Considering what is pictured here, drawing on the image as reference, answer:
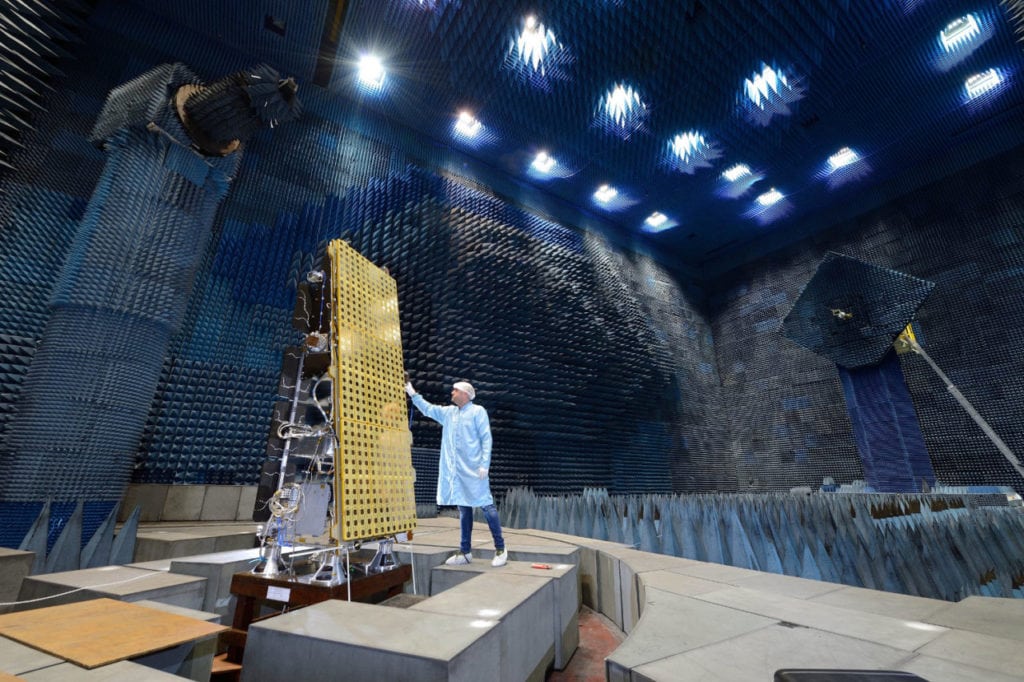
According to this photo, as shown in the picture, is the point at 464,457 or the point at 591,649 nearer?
the point at 591,649

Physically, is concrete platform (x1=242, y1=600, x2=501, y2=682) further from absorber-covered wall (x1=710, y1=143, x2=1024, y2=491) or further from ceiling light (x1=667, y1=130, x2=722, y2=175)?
absorber-covered wall (x1=710, y1=143, x2=1024, y2=491)

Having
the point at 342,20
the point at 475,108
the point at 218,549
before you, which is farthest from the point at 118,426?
the point at 475,108

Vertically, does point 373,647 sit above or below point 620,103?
below

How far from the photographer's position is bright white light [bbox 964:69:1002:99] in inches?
288

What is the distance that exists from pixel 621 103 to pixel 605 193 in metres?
2.73

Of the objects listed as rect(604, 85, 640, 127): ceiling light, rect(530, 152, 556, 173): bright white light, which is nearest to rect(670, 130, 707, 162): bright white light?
rect(604, 85, 640, 127): ceiling light

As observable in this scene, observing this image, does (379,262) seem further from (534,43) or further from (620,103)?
(620,103)

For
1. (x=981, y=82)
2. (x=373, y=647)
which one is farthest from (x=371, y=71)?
(x=981, y=82)

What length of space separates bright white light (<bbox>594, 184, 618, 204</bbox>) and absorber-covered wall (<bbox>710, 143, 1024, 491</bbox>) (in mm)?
5367

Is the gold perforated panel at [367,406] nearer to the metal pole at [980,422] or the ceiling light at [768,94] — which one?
the metal pole at [980,422]

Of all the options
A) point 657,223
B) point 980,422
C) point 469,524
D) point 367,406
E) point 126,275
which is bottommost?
point 469,524

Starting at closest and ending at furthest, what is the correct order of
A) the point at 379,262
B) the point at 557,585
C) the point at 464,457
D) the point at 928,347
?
the point at 557,585, the point at 464,457, the point at 379,262, the point at 928,347

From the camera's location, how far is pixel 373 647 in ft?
2.82

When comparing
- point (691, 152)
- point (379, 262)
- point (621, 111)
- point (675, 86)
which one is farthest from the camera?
point (691, 152)
